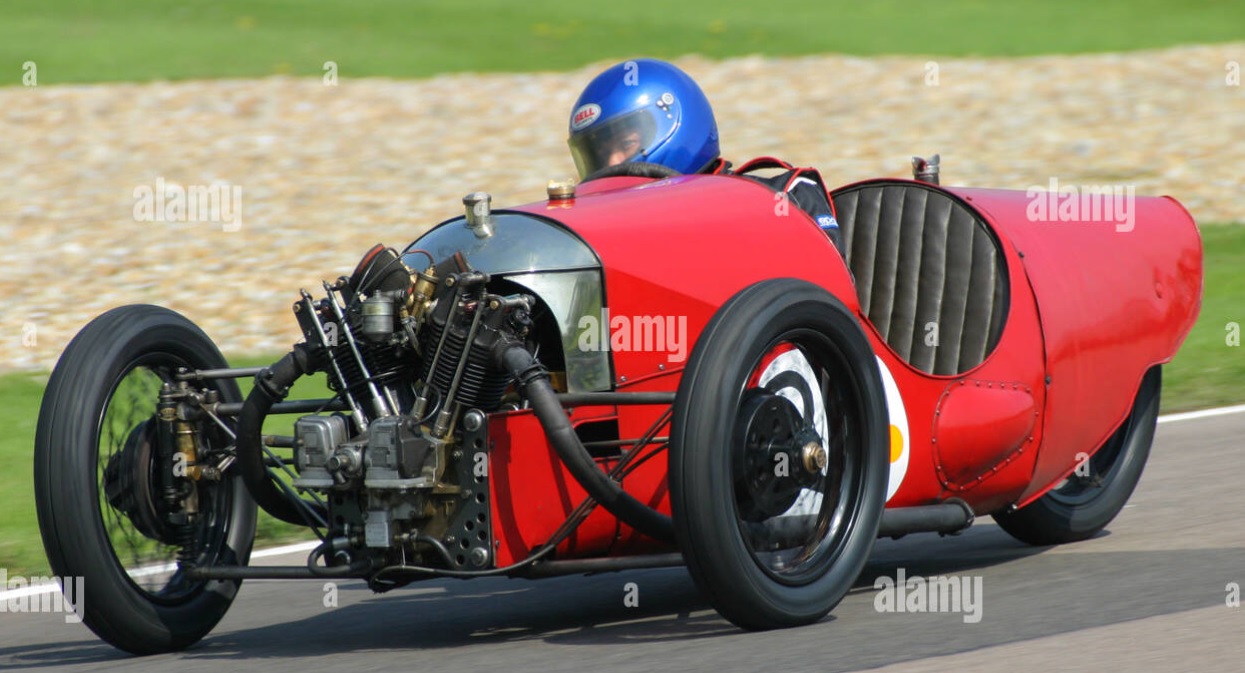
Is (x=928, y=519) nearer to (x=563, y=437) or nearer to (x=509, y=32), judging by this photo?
(x=563, y=437)

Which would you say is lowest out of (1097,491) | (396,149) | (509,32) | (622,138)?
(1097,491)

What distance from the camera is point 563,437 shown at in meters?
4.57

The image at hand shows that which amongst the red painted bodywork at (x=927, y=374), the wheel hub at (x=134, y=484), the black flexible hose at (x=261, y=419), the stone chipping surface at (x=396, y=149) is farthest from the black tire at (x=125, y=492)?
the stone chipping surface at (x=396, y=149)

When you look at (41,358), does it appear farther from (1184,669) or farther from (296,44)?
(296,44)

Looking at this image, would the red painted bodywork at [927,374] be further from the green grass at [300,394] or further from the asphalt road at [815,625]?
the green grass at [300,394]

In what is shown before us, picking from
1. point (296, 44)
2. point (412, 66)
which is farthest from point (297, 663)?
point (296, 44)

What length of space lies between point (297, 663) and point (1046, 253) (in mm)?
2876

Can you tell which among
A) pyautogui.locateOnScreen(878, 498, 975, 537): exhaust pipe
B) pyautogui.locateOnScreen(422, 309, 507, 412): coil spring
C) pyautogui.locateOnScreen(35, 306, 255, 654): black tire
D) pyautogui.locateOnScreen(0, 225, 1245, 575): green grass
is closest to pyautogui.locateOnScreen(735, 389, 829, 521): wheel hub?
pyautogui.locateOnScreen(878, 498, 975, 537): exhaust pipe

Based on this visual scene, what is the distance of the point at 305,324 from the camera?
4953 mm

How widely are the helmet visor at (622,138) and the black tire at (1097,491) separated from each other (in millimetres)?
1810

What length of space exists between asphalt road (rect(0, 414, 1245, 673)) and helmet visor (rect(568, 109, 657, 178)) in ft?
4.71

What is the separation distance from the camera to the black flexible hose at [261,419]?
491 centimetres

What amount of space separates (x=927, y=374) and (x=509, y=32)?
74.3 ft

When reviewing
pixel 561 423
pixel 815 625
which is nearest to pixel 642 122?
pixel 561 423
